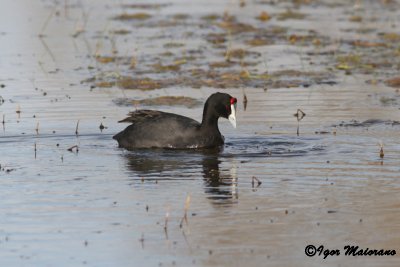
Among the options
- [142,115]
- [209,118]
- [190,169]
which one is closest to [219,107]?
[209,118]

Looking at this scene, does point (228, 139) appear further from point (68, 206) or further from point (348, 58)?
point (348, 58)

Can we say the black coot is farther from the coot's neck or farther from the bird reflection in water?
the bird reflection in water

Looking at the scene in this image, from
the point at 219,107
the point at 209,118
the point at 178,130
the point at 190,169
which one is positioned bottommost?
the point at 190,169

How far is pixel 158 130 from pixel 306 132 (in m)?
2.27

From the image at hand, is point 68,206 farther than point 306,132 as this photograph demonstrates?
No

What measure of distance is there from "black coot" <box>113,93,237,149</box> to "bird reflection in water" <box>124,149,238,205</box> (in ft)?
0.83

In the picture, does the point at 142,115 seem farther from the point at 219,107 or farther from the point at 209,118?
the point at 219,107

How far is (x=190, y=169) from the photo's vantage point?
13.2 m

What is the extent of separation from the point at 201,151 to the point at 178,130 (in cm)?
51

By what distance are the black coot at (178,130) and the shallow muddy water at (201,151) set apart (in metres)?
0.26

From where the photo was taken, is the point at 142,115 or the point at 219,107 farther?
the point at 142,115

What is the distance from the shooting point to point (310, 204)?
36.2 feet

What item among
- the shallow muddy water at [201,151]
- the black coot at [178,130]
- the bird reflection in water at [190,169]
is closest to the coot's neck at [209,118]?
the black coot at [178,130]

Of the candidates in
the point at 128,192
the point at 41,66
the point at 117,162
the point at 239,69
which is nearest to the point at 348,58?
the point at 239,69
